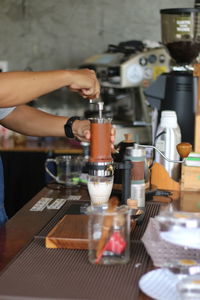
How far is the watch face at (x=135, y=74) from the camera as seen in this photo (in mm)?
4215

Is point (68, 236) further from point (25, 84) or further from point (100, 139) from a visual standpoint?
point (25, 84)

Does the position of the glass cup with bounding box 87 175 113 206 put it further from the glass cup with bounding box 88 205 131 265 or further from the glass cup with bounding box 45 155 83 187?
the glass cup with bounding box 45 155 83 187

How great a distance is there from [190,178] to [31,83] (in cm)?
85

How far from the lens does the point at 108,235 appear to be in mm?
1500

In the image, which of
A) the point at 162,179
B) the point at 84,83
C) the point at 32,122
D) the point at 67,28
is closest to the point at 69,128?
the point at 32,122

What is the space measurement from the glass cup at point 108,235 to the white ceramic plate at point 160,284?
132 mm

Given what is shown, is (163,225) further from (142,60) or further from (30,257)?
(142,60)

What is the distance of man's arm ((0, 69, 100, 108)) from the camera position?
6.49ft

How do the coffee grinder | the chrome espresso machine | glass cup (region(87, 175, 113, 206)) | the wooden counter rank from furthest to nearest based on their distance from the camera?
1. the chrome espresso machine
2. the coffee grinder
3. glass cup (region(87, 175, 113, 206))
4. the wooden counter

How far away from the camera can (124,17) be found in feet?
16.1

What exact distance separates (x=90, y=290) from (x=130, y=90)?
3.28m

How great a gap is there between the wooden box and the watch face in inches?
73.7

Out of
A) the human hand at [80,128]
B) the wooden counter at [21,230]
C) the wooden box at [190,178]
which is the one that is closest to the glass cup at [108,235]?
the wooden counter at [21,230]

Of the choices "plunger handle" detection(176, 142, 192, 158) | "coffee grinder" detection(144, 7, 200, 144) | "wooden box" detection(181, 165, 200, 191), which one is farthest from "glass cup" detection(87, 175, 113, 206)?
"coffee grinder" detection(144, 7, 200, 144)
